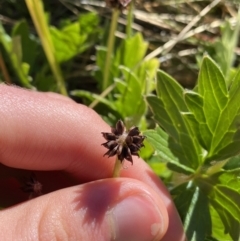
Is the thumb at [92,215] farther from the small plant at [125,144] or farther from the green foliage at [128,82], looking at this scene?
the green foliage at [128,82]

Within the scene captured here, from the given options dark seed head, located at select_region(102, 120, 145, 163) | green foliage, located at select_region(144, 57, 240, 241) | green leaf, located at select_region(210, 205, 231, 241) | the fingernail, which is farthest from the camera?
green leaf, located at select_region(210, 205, 231, 241)

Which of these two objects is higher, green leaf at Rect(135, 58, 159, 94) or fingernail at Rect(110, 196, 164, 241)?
green leaf at Rect(135, 58, 159, 94)

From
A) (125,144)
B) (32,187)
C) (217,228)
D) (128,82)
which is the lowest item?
(217,228)

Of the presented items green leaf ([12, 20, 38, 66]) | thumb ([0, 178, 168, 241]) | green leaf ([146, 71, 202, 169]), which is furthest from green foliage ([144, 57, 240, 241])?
green leaf ([12, 20, 38, 66])

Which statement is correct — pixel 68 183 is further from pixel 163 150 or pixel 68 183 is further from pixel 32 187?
pixel 163 150

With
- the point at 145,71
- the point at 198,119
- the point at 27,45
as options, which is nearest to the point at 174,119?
the point at 198,119

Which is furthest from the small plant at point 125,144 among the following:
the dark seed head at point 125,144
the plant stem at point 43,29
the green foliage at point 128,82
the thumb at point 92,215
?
the plant stem at point 43,29

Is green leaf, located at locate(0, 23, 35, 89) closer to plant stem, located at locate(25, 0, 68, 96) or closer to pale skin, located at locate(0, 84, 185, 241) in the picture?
plant stem, located at locate(25, 0, 68, 96)
